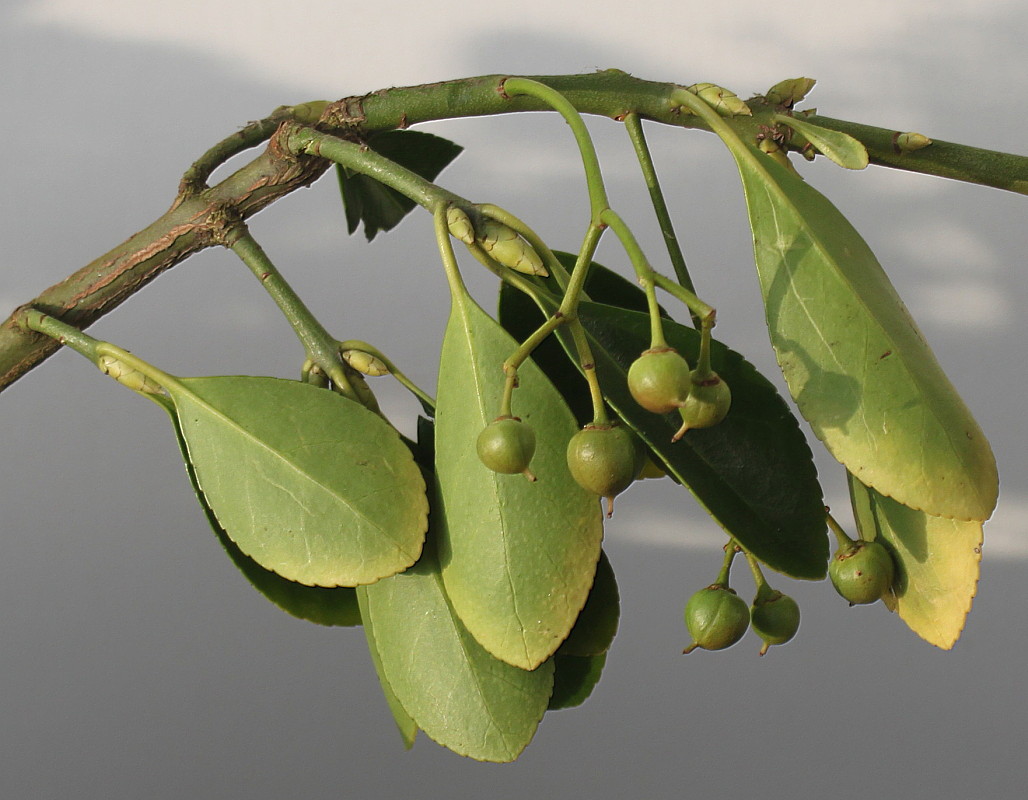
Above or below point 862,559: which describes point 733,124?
above

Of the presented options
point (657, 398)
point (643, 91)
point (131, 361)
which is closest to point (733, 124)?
point (643, 91)

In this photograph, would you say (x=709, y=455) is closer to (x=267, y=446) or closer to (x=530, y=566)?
(x=530, y=566)

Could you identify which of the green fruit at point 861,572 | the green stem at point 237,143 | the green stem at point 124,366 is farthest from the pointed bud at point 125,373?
the green fruit at point 861,572

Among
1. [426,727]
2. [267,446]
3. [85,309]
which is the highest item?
[85,309]

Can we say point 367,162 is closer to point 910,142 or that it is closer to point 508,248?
point 508,248

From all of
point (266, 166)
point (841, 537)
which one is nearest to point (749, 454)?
point (841, 537)

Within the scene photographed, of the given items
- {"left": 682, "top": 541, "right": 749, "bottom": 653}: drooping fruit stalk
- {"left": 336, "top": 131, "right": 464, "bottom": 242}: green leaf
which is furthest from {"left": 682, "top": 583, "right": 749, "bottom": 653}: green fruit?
{"left": 336, "top": 131, "right": 464, "bottom": 242}: green leaf

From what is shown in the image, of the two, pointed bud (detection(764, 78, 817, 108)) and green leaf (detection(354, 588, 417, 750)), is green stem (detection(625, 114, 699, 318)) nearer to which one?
pointed bud (detection(764, 78, 817, 108))
